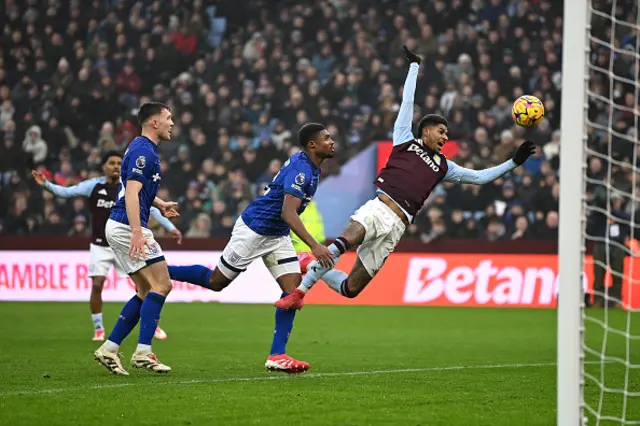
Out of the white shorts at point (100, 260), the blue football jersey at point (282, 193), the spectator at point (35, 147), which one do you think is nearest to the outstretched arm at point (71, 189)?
the white shorts at point (100, 260)

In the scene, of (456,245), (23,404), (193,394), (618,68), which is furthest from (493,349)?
(618,68)

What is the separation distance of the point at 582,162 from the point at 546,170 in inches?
581

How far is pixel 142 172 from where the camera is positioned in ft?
27.8

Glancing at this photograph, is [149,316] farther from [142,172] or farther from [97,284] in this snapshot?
[97,284]

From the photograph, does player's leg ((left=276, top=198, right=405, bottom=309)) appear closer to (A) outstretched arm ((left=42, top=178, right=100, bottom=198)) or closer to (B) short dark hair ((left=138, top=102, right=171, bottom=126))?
(B) short dark hair ((left=138, top=102, right=171, bottom=126))

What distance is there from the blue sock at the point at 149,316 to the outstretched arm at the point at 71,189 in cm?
333

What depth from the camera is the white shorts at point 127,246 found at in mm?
8602

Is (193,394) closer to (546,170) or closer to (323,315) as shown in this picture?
(323,315)

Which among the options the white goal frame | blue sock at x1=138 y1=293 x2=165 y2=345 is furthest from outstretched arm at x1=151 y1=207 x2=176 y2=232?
the white goal frame

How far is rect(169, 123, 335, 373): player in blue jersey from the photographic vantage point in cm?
881

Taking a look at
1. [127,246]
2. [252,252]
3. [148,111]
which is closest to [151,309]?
[127,246]

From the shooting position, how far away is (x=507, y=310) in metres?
18.0

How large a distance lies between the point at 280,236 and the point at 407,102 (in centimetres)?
159

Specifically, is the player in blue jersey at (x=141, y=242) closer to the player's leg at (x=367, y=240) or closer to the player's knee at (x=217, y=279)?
the player's knee at (x=217, y=279)
